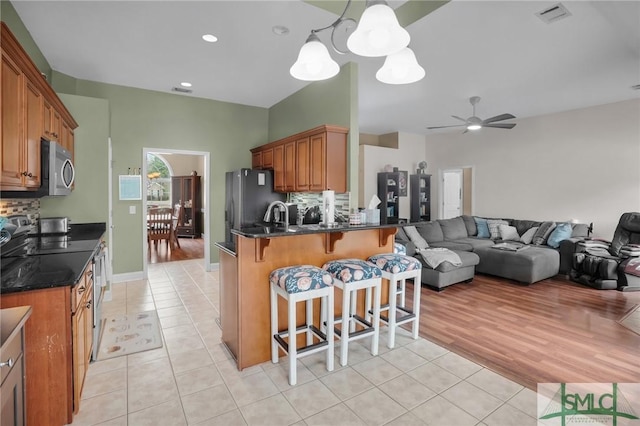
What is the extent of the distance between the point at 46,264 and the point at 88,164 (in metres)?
2.31

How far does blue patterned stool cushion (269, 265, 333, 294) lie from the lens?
7.52 feet

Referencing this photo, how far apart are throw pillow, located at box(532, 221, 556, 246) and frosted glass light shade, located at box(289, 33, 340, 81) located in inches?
215

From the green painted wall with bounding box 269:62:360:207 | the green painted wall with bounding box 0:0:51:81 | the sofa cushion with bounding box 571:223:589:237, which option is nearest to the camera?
the green painted wall with bounding box 0:0:51:81

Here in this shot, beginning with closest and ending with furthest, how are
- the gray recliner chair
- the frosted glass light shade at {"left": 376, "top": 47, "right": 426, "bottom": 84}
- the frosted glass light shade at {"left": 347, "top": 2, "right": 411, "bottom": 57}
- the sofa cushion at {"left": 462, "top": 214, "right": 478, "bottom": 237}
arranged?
the frosted glass light shade at {"left": 347, "top": 2, "right": 411, "bottom": 57}, the frosted glass light shade at {"left": 376, "top": 47, "right": 426, "bottom": 84}, the gray recliner chair, the sofa cushion at {"left": 462, "top": 214, "right": 478, "bottom": 237}

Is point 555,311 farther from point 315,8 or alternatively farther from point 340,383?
point 315,8

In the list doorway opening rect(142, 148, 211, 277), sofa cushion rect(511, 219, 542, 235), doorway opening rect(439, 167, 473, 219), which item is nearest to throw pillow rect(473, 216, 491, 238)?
sofa cushion rect(511, 219, 542, 235)

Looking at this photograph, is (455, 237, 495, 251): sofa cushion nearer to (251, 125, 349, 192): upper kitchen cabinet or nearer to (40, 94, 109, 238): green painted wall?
(251, 125, 349, 192): upper kitchen cabinet

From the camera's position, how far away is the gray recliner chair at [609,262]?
4.52 m

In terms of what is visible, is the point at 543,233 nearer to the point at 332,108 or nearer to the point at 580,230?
the point at 580,230

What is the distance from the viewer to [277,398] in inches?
84.3

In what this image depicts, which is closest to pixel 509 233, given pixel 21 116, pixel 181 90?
pixel 181 90

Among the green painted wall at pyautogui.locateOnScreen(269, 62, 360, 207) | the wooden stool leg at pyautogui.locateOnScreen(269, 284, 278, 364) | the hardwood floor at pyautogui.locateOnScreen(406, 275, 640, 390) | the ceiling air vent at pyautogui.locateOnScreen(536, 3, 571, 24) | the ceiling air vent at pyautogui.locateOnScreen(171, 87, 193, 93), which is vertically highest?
the ceiling air vent at pyautogui.locateOnScreen(171, 87, 193, 93)

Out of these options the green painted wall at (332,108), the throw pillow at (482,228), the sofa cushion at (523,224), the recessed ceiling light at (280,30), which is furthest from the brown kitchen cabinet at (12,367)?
the sofa cushion at (523,224)

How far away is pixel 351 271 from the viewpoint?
2553 mm
